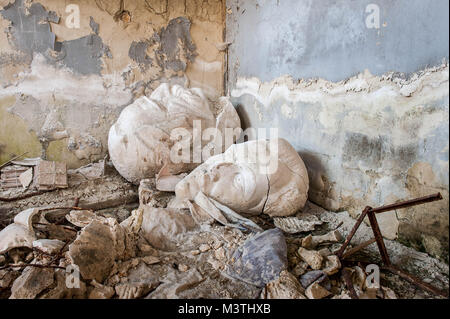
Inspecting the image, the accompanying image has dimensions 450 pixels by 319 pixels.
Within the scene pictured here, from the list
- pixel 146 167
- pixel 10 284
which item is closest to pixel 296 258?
pixel 10 284

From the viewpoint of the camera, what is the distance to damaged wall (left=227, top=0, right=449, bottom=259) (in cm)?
160

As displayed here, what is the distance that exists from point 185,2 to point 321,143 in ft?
8.86

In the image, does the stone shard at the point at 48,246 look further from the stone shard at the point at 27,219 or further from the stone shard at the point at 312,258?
the stone shard at the point at 312,258

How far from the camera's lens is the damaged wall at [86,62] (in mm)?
3098

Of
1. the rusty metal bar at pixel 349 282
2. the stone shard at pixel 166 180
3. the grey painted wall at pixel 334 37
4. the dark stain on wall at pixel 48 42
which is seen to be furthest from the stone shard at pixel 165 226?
the dark stain on wall at pixel 48 42

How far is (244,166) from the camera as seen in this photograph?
7.61 feet

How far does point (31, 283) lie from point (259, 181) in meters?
1.57

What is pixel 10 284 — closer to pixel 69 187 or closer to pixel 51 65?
pixel 69 187

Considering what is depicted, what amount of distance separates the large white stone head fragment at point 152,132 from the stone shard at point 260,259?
1500mm

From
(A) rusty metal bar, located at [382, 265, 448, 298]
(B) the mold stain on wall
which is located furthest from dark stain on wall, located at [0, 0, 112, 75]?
(A) rusty metal bar, located at [382, 265, 448, 298]

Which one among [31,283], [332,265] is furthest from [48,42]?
[332,265]

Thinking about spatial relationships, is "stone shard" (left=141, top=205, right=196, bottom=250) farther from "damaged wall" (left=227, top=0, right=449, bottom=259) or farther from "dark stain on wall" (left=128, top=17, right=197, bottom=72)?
"dark stain on wall" (left=128, top=17, right=197, bottom=72)

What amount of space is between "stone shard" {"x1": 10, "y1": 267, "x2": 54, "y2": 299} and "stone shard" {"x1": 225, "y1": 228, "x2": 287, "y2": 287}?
3.21ft
